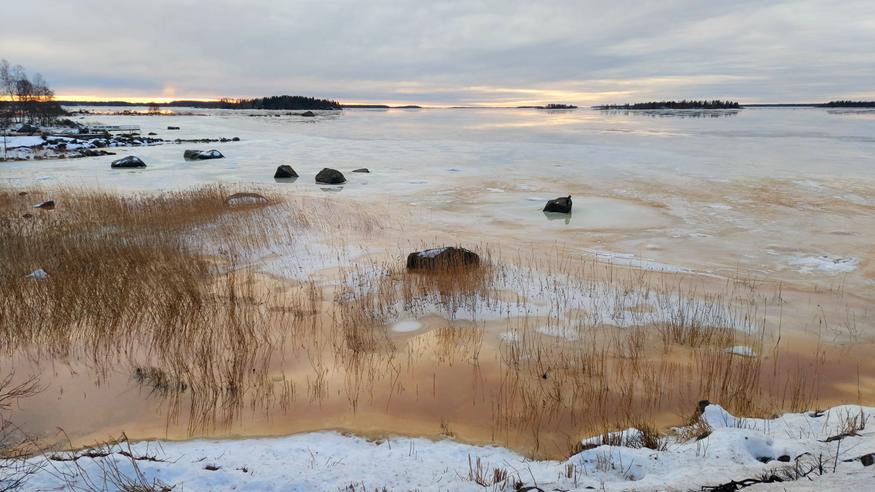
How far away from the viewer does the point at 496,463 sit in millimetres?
4449

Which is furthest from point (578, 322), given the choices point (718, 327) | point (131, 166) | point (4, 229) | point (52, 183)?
point (131, 166)

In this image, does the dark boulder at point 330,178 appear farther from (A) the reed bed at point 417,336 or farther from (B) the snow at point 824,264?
(B) the snow at point 824,264

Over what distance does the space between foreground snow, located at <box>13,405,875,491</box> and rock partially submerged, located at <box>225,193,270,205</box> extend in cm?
1320

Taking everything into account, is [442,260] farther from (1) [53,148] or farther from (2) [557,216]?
(1) [53,148]

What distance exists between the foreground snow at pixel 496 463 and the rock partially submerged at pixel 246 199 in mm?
13204

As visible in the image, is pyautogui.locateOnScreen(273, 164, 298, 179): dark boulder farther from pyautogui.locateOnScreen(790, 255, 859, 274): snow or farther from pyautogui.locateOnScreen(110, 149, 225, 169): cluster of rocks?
pyautogui.locateOnScreen(790, 255, 859, 274): snow

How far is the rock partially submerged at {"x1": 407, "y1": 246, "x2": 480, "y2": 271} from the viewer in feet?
33.1

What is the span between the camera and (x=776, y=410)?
5527 millimetres

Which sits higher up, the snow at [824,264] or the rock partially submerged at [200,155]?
the rock partially submerged at [200,155]

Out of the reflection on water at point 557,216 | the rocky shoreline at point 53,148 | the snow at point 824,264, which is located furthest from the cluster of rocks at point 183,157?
the snow at point 824,264

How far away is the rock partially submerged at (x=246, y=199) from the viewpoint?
17062 mm

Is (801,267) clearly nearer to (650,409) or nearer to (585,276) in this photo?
(585,276)

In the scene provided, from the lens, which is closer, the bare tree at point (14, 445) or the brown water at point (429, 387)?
the bare tree at point (14, 445)

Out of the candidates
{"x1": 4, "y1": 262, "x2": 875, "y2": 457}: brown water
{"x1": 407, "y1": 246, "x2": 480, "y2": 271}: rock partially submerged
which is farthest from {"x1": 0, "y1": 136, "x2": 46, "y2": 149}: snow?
{"x1": 4, "y1": 262, "x2": 875, "y2": 457}: brown water
